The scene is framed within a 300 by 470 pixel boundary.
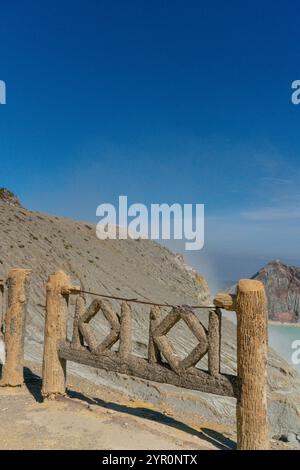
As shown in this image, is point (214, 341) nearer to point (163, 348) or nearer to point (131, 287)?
point (163, 348)

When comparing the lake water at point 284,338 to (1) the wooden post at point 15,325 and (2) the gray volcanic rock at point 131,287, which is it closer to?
(2) the gray volcanic rock at point 131,287

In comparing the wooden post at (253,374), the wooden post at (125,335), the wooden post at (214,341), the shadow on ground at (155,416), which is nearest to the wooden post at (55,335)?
the shadow on ground at (155,416)

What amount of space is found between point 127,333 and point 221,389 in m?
1.81

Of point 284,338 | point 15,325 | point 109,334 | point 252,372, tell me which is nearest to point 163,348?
point 109,334

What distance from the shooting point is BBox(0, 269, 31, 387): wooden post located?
8.60 m

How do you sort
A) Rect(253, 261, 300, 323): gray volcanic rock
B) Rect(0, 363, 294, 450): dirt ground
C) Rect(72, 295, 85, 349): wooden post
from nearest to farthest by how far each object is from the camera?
Rect(0, 363, 294, 450): dirt ground → Rect(72, 295, 85, 349): wooden post → Rect(253, 261, 300, 323): gray volcanic rock

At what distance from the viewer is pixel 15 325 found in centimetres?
880

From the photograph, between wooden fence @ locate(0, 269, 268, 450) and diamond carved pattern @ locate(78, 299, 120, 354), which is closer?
wooden fence @ locate(0, 269, 268, 450)

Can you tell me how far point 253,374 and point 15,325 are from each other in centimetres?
520

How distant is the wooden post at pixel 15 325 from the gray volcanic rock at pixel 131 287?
3490 mm

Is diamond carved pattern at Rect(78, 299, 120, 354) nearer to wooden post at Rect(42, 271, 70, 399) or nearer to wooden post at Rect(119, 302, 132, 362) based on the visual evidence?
wooden post at Rect(119, 302, 132, 362)

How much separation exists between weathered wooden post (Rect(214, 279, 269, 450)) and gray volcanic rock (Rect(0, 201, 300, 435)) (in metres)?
4.22

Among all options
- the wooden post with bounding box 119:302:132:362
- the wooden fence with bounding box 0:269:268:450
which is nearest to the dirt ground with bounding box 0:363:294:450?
the wooden fence with bounding box 0:269:268:450

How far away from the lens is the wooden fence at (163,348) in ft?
18.3
